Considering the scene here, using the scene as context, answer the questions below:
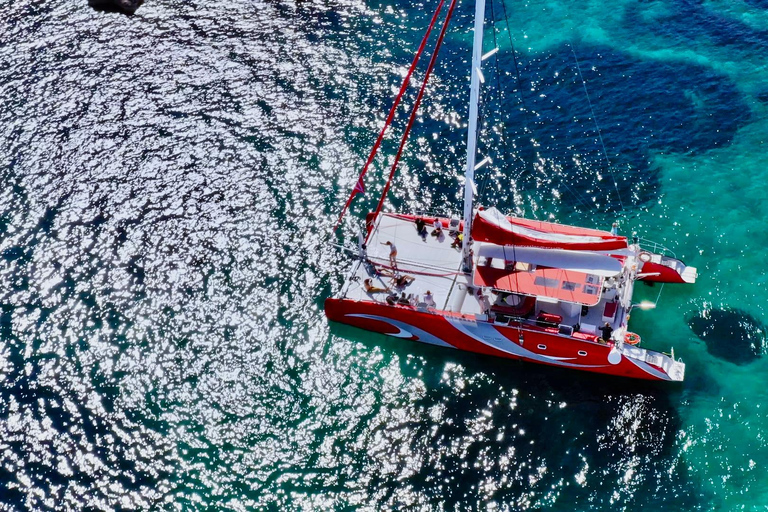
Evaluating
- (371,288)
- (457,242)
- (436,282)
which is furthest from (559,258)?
(371,288)

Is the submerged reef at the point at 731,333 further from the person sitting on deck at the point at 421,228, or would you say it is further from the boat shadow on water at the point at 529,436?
the person sitting on deck at the point at 421,228

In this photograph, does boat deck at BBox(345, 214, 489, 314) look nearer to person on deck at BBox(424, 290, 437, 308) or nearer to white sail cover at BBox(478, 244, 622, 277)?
person on deck at BBox(424, 290, 437, 308)

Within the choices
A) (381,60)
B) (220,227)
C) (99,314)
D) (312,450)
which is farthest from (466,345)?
(381,60)

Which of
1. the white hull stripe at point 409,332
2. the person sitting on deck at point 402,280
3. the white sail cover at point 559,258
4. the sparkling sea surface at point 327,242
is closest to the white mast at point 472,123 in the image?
the white sail cover at point 559,258

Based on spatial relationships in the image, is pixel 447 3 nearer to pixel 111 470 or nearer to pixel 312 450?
pixel 312 450

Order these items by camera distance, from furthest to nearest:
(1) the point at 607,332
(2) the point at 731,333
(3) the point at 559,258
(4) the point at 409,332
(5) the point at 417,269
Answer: (5) the point at 417,269, (4) the point at 409,332, (2) the point at 731,333, (3) the point at 559,258, (1) the point at 607,332

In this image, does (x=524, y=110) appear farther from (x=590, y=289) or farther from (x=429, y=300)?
(x=429, y=300)

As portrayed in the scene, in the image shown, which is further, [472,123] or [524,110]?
[524,110]
